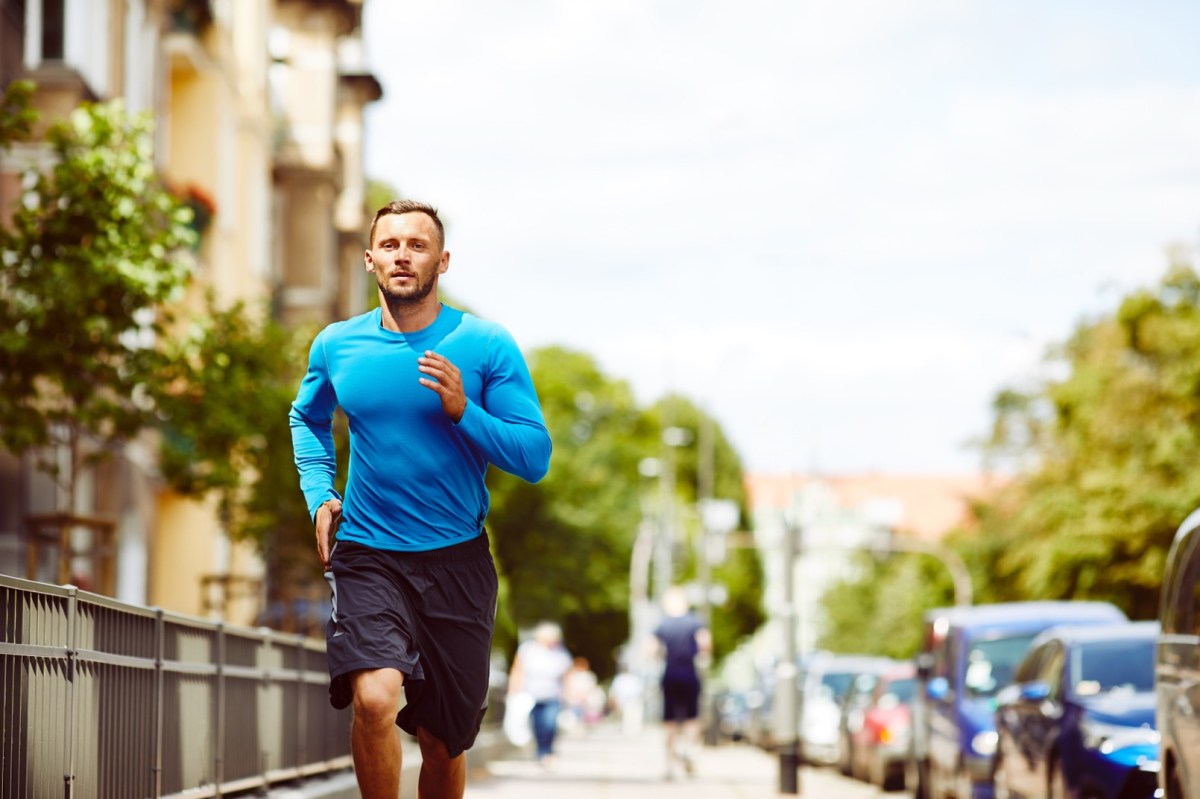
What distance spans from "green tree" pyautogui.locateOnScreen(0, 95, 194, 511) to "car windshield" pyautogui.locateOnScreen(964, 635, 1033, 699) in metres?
7.47

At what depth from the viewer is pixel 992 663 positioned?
63.9 ft

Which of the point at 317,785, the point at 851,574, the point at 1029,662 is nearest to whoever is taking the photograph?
the point at 317,785

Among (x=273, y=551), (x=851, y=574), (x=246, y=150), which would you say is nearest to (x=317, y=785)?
(x=273, y=551)

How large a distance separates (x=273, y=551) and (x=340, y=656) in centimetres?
2334

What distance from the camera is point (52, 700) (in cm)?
750

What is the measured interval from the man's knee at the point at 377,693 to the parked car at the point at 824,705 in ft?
86.5

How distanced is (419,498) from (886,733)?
1980 centimetres

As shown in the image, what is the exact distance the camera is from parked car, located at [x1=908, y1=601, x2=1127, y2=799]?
1831 centimetres

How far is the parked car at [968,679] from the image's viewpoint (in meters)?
18.3

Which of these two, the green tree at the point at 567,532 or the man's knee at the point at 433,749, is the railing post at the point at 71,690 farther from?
the green tree at the point at 567,532

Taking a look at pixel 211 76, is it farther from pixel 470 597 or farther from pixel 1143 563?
pixel 470 597

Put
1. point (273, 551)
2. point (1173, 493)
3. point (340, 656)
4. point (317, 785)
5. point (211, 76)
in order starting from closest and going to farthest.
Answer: point (340, 656) → point (317, 785) → point (273, 551) → point (211, 76) → point (1173, 493)

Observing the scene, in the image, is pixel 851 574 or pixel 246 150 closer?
pixel 246 150

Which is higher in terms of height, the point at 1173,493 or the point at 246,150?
the point at 246,150
